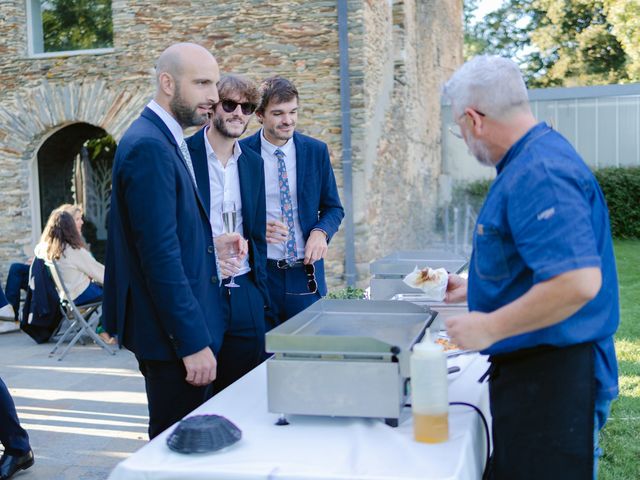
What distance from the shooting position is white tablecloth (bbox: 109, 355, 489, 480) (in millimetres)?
1843

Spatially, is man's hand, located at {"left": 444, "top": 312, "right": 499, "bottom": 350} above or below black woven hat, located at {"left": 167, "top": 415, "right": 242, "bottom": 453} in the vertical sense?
above

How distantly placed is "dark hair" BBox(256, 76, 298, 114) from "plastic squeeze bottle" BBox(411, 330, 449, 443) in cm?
196

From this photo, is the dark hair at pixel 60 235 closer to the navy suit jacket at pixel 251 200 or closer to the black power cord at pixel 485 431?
the navy suit jacket at pixel 251 200

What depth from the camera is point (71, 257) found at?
762cm

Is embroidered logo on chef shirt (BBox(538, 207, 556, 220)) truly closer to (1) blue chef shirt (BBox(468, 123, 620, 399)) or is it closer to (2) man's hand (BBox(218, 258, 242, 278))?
(1) blue chef shirt (BBox(468, 123, 620, 399))

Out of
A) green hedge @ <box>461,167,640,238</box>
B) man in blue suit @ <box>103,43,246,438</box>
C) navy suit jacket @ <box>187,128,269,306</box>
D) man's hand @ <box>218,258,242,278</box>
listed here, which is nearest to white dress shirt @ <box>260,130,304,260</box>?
navy suit jacket @ <box>187,128,269,306</box>

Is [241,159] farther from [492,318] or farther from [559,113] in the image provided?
[559,113]

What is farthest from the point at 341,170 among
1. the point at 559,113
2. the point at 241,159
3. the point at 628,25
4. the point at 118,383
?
the point at 628,25

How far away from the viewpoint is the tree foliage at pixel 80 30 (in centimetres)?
1077

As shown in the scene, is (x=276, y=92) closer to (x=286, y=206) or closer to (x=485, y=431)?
(x=286, y=206)

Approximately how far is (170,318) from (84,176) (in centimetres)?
1122

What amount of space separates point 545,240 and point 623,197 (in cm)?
1684

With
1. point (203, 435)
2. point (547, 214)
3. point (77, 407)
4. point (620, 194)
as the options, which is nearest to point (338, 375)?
point (203, 435)

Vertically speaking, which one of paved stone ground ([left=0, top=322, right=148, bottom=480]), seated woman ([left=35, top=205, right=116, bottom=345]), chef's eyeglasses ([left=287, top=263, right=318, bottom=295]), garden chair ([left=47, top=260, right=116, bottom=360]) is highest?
chef's eyeglasses ([left=287, top=263, right=318, bottom=295])
